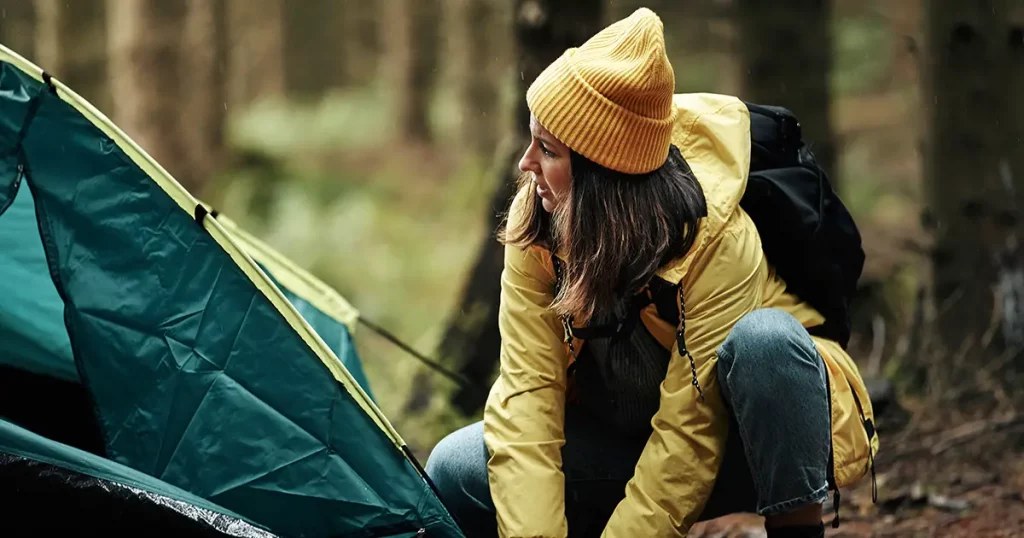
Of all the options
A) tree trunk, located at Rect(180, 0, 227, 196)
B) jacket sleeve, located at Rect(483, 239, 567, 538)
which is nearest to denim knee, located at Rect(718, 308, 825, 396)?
jacket sleeve, located at Rect(483, 239, 567, 538)

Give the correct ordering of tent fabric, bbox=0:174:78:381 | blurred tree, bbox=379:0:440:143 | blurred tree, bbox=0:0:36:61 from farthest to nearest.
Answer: blurred tree, bbox=379:0:440:143 < blurred tree, bbox=0:0:36:61 < tent fabric, bbox=0:174:78:381

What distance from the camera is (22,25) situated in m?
13.7

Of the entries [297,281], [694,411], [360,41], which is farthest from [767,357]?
[360,41]

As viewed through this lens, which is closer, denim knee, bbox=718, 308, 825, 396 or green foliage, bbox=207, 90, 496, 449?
denim knee, bbox=718, 308, 825, 396

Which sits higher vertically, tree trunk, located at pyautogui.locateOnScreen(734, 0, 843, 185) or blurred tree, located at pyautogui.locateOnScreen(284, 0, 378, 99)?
tree trunk, located at pyautogui.locateOnScreen(734, 0, 843, 185)

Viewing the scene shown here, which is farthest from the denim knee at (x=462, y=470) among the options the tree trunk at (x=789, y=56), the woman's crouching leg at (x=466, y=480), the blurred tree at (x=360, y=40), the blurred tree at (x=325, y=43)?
the blurred tree at (x=360, y=40)

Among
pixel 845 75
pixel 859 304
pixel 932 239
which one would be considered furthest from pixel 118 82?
pixel 845 75

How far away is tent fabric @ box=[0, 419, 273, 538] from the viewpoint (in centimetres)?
208

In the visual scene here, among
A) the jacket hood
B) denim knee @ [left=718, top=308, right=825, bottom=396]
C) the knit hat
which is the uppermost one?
the knit hat

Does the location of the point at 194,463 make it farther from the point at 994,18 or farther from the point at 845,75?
the point at 845,75

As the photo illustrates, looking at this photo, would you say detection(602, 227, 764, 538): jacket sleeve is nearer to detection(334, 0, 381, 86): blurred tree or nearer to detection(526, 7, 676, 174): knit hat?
detection(526, 7, 676, 174): knit hat

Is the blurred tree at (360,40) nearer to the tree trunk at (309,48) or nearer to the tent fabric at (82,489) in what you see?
the tree trunk at (309,48)

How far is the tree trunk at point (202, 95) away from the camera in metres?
9.80

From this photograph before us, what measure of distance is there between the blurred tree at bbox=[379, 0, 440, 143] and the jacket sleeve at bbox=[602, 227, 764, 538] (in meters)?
12.7
